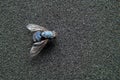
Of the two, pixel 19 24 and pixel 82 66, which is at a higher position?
pixel 19 24

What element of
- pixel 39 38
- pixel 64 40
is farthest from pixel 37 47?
pixel 64 40

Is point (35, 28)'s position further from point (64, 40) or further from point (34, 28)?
point (64, 40)

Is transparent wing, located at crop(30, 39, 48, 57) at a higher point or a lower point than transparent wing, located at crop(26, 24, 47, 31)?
lower

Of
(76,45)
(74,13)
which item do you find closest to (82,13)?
(74,13)

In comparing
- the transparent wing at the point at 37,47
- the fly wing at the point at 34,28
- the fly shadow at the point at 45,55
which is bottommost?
the fly shadow at the point at 45,55

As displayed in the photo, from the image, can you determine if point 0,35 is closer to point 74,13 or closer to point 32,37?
point 32,37
